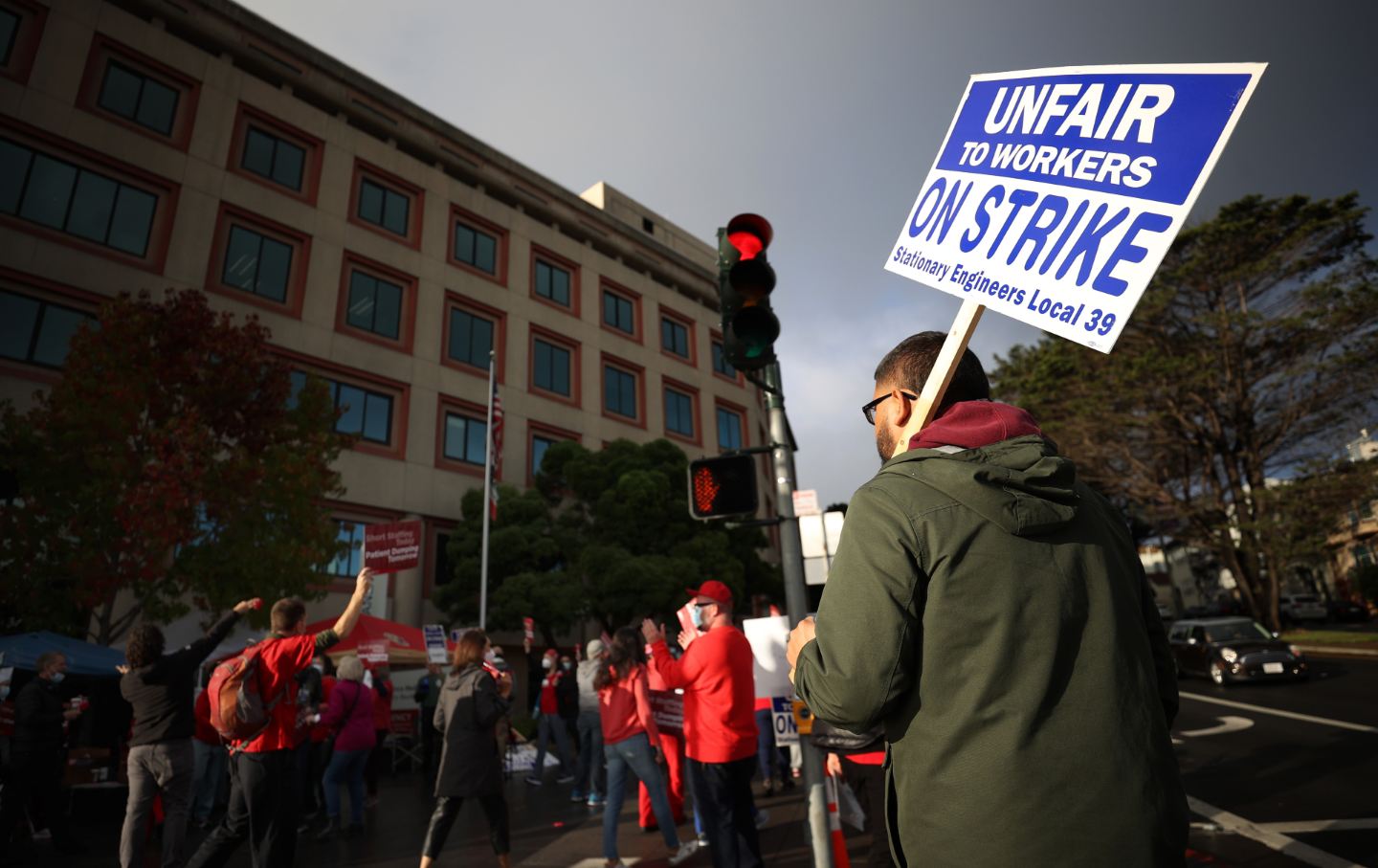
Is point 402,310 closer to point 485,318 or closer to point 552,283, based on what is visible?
point 485,318

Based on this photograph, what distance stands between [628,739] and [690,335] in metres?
33.6

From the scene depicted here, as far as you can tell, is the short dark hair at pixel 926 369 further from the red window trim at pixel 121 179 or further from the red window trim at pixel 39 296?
the red window trim at pixel 121 179

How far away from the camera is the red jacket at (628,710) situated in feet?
23.2

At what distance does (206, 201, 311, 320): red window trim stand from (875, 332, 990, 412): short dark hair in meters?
25.4

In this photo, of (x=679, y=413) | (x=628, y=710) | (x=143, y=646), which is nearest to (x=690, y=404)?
(x=679, y=413)

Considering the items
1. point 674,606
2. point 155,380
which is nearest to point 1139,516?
point 674,606

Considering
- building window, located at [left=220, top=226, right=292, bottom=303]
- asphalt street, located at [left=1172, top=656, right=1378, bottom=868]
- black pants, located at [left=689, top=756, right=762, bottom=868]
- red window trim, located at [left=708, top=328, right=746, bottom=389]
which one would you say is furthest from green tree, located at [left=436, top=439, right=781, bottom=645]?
black pants, located at [left=689, top=756, right=762, bottom=868]

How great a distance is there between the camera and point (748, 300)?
15.9ft

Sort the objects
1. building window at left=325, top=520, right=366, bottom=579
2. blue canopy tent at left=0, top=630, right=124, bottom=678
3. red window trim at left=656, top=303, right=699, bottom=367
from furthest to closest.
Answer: red window trim at left=656, top=303, right=699, bottom=367, building window at left=325, top=520, right=366, bottom=579, blue canopy tent at left=0, top=630, right=124, bottom=678

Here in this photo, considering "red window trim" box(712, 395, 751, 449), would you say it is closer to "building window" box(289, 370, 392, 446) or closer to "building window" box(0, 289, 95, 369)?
"building window" box(289, 370, 392, 446)

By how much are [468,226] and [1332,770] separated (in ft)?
101

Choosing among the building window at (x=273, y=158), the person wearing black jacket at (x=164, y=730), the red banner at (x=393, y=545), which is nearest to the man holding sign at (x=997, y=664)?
the person wearing black jacket at (x=164, y=730)

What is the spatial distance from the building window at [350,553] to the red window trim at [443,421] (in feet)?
12.2

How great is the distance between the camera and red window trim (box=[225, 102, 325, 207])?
24.2 m
